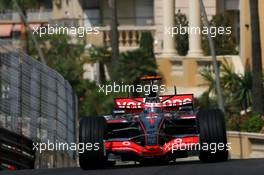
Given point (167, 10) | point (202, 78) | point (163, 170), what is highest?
point (167, 10)

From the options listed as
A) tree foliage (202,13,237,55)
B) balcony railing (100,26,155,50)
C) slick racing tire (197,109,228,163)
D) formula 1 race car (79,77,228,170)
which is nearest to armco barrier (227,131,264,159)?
tree foliage (202,13,237,55)

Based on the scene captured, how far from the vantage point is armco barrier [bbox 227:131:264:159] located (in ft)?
110

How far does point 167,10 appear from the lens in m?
49.8

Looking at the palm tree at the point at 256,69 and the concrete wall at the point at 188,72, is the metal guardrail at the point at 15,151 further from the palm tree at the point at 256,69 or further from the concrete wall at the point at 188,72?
the concrete wall at the point at 188,72

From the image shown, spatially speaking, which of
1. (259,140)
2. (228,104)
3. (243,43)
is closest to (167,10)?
(243,43)

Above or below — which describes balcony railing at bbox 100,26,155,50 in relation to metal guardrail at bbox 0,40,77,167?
above

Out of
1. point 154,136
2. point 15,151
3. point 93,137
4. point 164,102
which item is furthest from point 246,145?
point 93,137

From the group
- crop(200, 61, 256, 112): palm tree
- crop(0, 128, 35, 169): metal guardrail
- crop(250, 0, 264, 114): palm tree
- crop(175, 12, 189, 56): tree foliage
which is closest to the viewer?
crop(0, 128, 35, 169): metal guardrail

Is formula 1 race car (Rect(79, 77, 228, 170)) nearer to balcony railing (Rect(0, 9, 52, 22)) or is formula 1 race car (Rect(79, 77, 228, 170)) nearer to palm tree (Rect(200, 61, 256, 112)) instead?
palm tree (Rect(200, 61, 256, 112))

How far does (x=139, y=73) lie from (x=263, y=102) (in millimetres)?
9537

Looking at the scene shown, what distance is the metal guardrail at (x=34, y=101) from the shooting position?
2853 cm

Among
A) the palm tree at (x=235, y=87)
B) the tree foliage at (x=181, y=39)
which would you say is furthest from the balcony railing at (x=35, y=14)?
the palm tree at (x=235, y=87)

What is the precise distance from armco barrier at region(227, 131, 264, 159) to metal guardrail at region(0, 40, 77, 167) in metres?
4.89

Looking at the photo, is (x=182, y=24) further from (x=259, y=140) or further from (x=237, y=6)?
(x=259, y=140)
